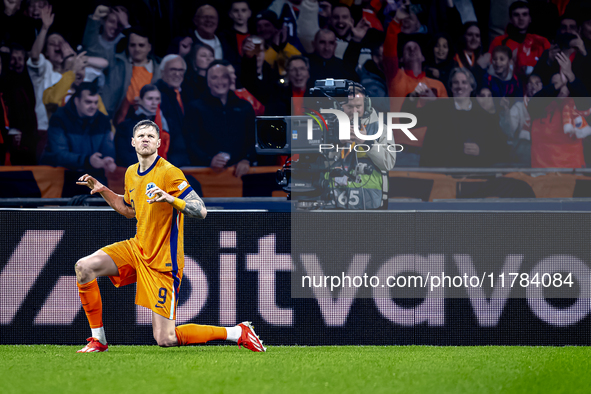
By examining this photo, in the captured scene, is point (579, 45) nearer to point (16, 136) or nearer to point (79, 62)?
point (79, 62)

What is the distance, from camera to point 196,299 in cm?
468

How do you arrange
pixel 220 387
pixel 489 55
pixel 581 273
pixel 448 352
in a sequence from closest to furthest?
pixel 220 387 < pixel 448 352 < pixel 581 273 < pixel 489 55

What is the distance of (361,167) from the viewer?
5.31 m

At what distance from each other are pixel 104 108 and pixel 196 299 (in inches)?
145

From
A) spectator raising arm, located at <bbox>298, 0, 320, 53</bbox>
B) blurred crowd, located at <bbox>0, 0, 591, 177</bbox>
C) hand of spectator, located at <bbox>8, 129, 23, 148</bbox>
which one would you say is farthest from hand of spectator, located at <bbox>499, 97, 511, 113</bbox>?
hand of spectator, located at <bbox>8, 129, 23, 148</bbox>

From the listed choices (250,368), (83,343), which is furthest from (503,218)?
(83,343)

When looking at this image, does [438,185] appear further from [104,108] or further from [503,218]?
[104,108]

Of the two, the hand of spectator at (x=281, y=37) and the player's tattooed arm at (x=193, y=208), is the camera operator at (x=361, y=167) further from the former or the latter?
the hand of spectator at (x=281, y=37)

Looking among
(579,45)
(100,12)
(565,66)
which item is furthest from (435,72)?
(100,12)

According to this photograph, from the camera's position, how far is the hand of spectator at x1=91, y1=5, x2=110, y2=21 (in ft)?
25.6

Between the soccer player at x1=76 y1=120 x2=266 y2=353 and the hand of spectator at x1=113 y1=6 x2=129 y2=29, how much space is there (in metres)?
3.98

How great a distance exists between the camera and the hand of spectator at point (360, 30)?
7.96 m

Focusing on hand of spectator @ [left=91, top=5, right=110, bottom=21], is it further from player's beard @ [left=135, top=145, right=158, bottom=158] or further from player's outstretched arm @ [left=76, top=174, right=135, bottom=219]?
player's beard @ [left=135, top=145, right=158, bottom=158]

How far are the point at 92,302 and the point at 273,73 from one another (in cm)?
426
